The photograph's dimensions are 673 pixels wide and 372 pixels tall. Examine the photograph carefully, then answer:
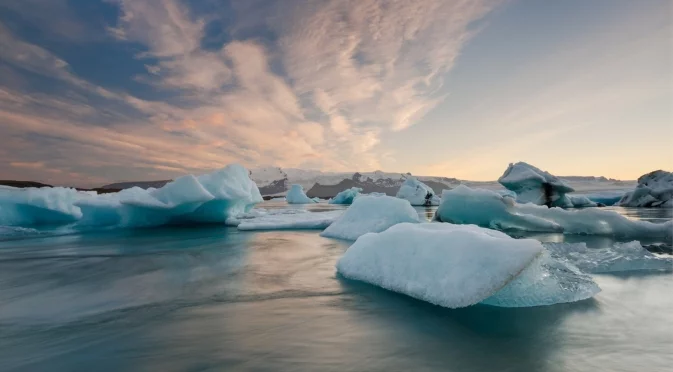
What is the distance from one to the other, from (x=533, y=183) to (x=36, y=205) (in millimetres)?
25512

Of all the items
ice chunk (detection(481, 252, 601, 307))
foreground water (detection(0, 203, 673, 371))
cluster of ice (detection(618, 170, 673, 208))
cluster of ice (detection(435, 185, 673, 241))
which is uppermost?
cluster of ice (detection(618, 170, 673, 208))

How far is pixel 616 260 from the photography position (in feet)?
15.9

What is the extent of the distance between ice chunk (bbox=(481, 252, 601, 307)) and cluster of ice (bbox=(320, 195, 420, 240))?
489 centimetres

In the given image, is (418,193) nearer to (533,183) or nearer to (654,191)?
(533,183)

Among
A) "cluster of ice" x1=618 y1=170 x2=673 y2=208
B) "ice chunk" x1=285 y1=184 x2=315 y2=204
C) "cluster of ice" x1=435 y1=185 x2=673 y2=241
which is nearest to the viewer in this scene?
"cluster of ice" x1=435 y1=185 x2=673 y2=241

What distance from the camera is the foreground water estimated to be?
2.19 meters

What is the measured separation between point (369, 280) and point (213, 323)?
1877mm

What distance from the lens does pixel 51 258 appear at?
6.63m

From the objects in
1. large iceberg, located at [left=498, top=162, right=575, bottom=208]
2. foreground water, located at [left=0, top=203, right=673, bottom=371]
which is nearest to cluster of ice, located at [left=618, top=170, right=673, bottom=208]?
large iceberg, located at [left=498, top=162, right=575, bottom=208]

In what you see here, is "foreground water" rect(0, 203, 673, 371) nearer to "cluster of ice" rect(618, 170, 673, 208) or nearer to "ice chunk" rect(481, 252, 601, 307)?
"ice chunk" rect(481, 252, 601, 307)

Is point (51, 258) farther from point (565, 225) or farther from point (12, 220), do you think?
point (565, 225)

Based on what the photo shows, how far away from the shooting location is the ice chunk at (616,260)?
15.6 feet

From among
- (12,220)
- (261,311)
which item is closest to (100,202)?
(12,220)

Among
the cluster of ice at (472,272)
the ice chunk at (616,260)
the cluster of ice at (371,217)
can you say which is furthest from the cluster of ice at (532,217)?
the cluster of ice at (472,272)
